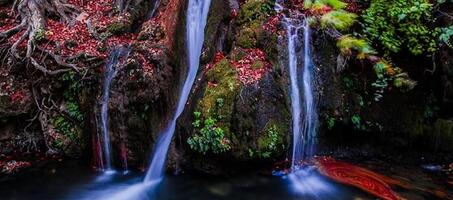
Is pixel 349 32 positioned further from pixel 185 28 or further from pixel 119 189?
pixel 119 189

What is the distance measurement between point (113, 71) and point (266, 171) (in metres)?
3.57

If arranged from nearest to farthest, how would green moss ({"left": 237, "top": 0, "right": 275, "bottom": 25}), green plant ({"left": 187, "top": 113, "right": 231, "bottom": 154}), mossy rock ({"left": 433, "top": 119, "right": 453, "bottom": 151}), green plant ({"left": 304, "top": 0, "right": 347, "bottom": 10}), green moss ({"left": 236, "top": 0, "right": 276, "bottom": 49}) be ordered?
green plant ({"left": 187, "top": 113, "right": 231, "bottom": 154}), green plant ({"left": 304, "top": 0, "right": 347, "bottom": 10}), mossy rock ({"left": 433, "top": 119, "right": 453, "bottom": 151}), green moss ({"left": 236, "top": 0, "right": 276, "bottom": 49}), green moss ({"left": 237, "top": 0, "right": 275, "bottom": 25})

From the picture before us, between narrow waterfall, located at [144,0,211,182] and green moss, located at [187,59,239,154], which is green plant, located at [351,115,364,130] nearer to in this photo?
green moss, located at [187,59,239,154]

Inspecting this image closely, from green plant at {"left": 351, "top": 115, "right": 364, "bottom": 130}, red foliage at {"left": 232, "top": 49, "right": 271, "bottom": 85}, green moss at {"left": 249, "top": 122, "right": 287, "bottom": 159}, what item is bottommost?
green moss at {"left": 249, "top": 122, "right": 287, "bottom": 159}

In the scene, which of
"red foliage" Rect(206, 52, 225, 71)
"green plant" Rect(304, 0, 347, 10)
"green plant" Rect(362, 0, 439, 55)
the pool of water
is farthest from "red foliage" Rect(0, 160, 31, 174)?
"green plant" Rect(362, 0, 439, 55)

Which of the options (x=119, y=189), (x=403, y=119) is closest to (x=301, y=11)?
(x=403, y=119)

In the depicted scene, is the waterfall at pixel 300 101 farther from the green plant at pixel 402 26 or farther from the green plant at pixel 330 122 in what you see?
the green plant at pixel 402 26

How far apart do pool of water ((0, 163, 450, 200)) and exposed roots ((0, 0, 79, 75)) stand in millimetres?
2330

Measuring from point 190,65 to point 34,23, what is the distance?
3.89 metres

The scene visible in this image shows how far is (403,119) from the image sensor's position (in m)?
7.81

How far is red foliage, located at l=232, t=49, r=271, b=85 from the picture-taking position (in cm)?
714

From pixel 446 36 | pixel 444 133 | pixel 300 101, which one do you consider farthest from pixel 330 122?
pixel 446 36

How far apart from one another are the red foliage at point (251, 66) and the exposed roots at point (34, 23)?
3.41 m

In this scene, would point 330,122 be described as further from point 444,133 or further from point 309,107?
point 444,133
